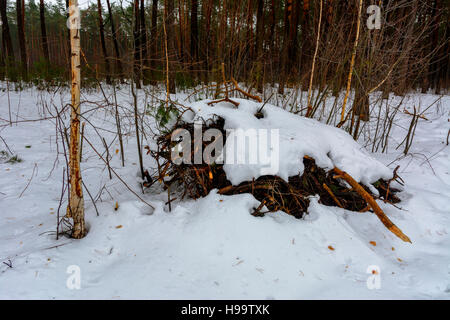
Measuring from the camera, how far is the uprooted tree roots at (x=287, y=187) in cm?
179

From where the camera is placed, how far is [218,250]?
1.42 metres

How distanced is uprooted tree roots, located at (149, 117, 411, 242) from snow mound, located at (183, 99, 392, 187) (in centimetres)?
6

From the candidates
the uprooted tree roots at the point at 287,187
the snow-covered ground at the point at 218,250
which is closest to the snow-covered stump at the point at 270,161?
the uprooted tree roots at the point at 287,187

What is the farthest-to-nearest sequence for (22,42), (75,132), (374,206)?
(22,42) < (374,206) < (75,132)

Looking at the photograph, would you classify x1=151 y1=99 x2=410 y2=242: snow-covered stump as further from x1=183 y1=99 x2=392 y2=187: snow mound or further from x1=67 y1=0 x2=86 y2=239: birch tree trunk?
x1=67 y1=0 x2=86 y2=239: birch tree trunk

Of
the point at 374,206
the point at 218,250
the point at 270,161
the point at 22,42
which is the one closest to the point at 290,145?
the point at 270,161

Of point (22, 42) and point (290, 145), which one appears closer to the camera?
point (290, 145)

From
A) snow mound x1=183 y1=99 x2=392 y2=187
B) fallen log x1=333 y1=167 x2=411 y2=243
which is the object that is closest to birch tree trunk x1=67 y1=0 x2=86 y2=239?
snow mound x1=183 y1=99 x2=392 y2=187

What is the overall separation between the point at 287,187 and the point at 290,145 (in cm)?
33

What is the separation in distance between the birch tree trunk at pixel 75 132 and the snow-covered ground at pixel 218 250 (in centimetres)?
9

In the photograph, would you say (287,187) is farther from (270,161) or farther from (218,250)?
(218,250)

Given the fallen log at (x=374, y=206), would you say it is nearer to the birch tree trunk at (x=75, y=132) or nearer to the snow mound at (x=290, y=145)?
the snow mound at (x=290, y=145)
